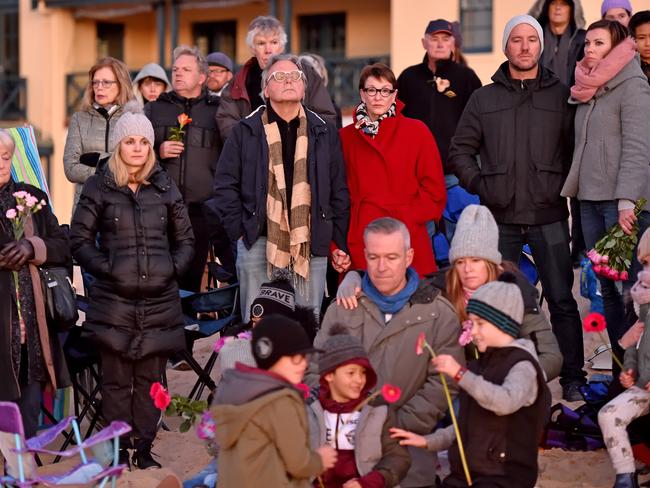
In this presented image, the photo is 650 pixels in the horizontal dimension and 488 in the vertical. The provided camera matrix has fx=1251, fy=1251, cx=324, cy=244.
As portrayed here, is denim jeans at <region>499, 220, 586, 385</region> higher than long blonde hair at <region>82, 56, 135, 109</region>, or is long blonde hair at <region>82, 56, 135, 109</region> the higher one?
long blonde hair at <region>82, 56, 135, 109</region>

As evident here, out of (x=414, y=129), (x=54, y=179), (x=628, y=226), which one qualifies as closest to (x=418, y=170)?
(x=414, y=129)

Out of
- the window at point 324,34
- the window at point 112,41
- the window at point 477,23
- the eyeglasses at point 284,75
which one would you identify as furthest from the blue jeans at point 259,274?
the window at point 112,41

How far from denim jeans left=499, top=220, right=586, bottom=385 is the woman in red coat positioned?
489mm

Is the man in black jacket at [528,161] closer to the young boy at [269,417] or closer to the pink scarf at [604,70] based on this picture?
the pink scarf at [604,70]

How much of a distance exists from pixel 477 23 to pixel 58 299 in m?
13.7

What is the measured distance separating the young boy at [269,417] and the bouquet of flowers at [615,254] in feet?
8.03

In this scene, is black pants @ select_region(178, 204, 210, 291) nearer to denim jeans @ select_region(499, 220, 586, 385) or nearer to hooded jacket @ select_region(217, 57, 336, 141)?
hooded jacket @ select_region(217, 57, 336, 141)

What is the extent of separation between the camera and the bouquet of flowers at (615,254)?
6664 millimetres

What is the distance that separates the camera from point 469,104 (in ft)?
24.2

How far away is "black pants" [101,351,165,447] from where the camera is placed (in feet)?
22.0

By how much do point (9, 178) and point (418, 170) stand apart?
227cm

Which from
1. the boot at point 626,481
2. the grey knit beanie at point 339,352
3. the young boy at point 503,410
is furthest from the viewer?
the boot at point 626,481

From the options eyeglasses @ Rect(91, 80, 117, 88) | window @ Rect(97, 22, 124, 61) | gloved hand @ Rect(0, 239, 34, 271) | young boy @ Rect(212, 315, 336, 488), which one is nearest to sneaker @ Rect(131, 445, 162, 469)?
gloved hand @ Rect(0, 239, 34, 271)

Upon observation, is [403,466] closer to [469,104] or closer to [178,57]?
[469,104]
